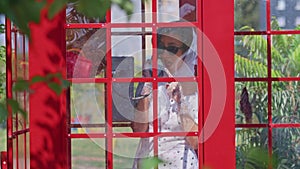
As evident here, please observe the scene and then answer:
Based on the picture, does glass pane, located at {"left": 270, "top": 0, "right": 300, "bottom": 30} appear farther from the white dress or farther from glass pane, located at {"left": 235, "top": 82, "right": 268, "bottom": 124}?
the white dress

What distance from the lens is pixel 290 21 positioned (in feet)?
11.9

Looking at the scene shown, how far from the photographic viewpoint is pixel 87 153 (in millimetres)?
3320

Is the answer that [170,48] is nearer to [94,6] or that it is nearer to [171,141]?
[171,141]

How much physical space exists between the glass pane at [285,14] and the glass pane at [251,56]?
5.2 inches

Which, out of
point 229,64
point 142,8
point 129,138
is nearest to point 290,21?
point 229,64

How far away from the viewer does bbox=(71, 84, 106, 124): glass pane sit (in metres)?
3.25

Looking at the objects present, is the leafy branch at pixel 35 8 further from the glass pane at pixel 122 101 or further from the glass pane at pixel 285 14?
the glass pane at pixel 285 14

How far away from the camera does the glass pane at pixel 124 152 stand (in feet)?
10.7

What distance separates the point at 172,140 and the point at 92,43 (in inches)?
26.7

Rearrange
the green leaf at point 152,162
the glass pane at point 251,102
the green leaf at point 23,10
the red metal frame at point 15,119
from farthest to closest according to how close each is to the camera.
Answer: the glass pane at point 251,102
the red metal frame at point 15,119
the green leaf at point 152,162
the green leaf at point 23,10

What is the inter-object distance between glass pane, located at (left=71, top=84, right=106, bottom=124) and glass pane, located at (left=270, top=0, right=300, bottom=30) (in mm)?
1141

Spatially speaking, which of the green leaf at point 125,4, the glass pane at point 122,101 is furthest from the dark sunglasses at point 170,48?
the green leaf at point 125,4

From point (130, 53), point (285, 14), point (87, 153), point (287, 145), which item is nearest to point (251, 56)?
point (285, 14)

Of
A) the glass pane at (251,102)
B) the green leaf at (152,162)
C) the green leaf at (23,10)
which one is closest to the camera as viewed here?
the green leaf at (23,10)
